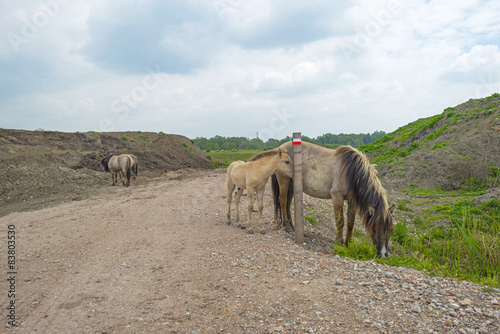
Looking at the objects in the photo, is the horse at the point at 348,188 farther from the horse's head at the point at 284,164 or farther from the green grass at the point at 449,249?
the horse's head at the point at 284,164

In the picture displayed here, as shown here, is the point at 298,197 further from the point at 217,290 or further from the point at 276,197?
the point at 217,290

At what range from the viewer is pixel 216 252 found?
5.99 metres

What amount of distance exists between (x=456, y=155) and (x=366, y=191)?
51.4 feet

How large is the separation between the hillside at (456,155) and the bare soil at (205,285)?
466 inches

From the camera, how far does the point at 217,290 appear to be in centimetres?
457

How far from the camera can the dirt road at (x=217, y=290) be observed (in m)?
3.76

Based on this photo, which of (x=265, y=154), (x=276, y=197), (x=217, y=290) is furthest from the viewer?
(x=276, y=197)

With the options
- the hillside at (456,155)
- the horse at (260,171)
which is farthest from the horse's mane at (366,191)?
the hillside at (456,155)

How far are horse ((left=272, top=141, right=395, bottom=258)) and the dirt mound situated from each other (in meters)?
10.7

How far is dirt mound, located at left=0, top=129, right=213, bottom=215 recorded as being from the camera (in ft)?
46.3

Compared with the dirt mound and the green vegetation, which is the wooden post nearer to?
the green vegetation

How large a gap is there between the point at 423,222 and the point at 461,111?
66.5 ft

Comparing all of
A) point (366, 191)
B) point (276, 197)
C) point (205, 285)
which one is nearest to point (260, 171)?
point (276, 197)

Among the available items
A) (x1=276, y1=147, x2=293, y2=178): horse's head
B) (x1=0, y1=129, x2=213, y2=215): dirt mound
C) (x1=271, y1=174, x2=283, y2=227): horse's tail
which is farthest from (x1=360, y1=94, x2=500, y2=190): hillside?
(x1=0, y1=129, x2=213, y2=215): dirt mound
